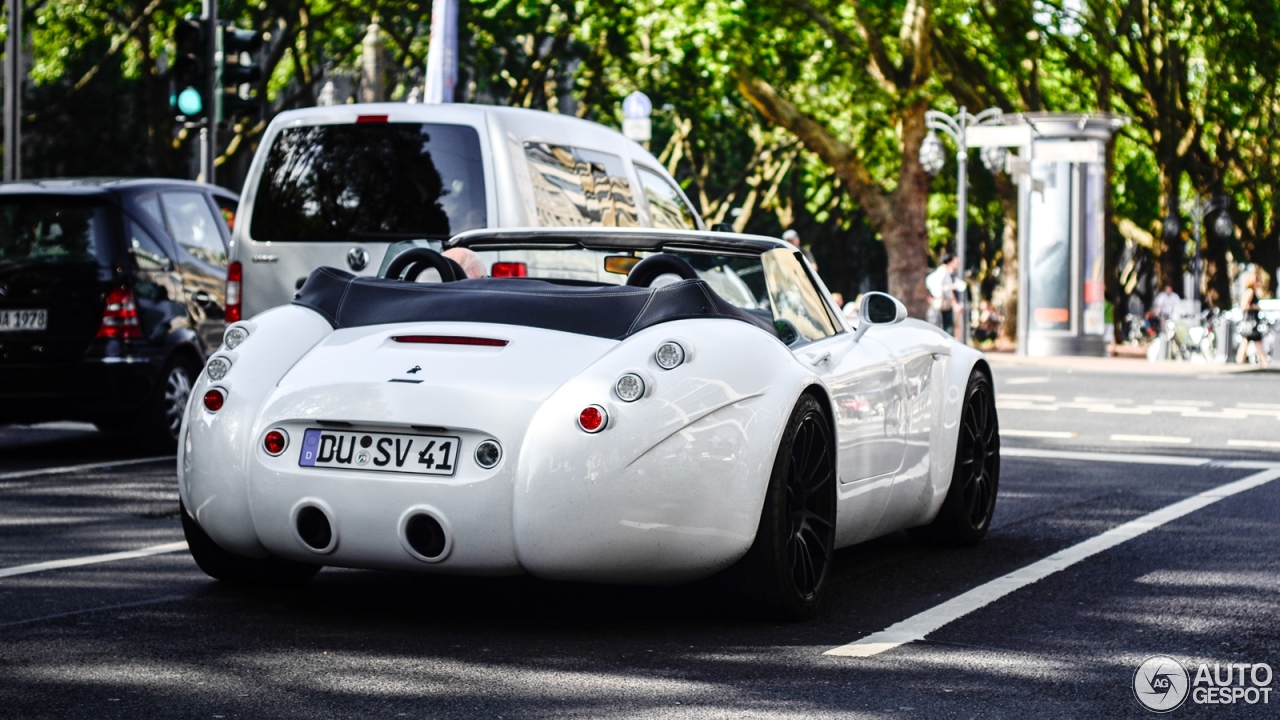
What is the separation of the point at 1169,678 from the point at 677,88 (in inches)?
1146

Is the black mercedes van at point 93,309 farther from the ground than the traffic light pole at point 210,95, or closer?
closer

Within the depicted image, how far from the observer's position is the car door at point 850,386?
5914 mm

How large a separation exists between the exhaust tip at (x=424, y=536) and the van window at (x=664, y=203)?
685 centimetres

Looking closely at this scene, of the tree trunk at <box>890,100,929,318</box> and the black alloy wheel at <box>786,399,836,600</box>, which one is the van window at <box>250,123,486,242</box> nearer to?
the black alloy wheel at <box>786,399,836,600</box>

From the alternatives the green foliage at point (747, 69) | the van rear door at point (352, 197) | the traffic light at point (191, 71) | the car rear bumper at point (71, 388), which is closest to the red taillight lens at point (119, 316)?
the car rear bumper at point (71, 388)

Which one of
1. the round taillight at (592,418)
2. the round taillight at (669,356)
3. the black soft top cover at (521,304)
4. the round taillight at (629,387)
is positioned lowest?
the round taillight at (592,418)

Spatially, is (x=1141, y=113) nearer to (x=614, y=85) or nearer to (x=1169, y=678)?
(x=614, y=85)

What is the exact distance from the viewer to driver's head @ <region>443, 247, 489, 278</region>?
6.89 metres

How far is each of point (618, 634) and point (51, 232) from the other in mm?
6407

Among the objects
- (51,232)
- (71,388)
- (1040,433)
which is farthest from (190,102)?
(1040,433)

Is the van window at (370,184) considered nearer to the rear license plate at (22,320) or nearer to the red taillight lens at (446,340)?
the rear license plate at (22,320)

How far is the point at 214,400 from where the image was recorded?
539cm

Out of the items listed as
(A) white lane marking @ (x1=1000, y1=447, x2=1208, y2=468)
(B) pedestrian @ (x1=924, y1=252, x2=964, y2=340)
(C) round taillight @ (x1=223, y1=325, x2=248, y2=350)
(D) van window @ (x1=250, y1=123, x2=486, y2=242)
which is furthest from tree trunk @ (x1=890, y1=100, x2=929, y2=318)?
(C) round taillight @ (x1=223, y1=325, x2=248, y2=350)

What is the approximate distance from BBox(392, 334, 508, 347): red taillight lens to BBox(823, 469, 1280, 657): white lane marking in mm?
1300
